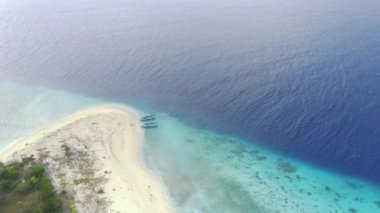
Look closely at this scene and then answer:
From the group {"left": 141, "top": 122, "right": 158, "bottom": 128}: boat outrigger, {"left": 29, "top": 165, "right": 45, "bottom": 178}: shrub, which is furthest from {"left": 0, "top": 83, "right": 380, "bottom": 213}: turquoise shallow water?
{"left": 29, "top": 165, "right": 45, "bottom": 178}: shrub

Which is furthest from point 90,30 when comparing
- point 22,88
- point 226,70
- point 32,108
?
point 226,70

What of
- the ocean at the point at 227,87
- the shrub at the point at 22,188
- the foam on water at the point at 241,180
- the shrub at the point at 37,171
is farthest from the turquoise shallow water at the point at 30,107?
the foam on water at the point at 241,180

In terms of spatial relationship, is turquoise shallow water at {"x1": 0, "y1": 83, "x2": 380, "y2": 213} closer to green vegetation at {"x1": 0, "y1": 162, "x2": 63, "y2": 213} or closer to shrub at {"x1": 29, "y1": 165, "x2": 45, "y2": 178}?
green vegetation at {"x1": 0, "y1": 162, "x2": 63, "y2": 213}

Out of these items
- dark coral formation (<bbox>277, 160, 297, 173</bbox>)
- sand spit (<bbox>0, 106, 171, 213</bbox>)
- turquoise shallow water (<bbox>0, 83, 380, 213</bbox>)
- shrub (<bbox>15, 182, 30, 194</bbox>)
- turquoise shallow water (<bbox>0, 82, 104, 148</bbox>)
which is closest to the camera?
shrub (<bbox>15, 182, 30, 194</bbox>)

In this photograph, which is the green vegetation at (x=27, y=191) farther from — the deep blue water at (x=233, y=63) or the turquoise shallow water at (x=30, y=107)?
the deep blue water at (x=233, y=63)

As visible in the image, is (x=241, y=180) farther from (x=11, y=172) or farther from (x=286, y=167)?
(x=11, y=172)

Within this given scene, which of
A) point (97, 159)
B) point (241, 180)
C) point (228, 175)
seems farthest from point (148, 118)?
point (241, 180)
